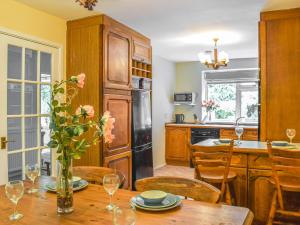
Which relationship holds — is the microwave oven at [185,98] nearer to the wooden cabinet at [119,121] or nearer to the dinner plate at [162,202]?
the wooden cabinet at [119,121]

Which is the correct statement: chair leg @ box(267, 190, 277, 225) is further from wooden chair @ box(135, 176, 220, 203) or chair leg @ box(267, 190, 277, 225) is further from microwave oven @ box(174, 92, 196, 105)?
microwave oven @ box(174, 92, 196, 105)

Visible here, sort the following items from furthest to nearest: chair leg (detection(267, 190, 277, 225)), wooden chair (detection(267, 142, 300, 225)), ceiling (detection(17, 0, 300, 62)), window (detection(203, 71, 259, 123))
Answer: window (detection(203, 71, 259, 123))
ceiling (detection(17, 0, 300, 62))
chair leg (detection(267, 190, 277, 225))
wooden chair (detection(267, 142, 300, 225))

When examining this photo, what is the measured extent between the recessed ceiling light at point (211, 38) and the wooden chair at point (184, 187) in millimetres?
2915

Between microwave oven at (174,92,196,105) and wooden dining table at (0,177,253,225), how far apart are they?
16.2 feet

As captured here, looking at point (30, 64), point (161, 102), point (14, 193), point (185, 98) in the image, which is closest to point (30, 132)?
point (30, 64)

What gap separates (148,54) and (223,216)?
3.45 metres

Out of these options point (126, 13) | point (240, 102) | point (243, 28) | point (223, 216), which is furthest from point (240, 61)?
point (223, 216)

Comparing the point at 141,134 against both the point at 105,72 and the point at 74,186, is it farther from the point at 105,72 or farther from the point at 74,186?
the point at 74,186

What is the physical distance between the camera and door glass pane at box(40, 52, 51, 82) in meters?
3.23

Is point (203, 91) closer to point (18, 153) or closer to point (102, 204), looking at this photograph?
point (18, 153)

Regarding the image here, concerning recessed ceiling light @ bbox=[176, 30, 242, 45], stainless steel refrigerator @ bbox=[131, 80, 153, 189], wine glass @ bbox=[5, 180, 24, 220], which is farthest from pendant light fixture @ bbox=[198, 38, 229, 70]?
wine glass @ bbox=[5, 180, 24, 220]

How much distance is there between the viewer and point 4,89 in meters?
2.75

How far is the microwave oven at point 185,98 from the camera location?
20.8 ft

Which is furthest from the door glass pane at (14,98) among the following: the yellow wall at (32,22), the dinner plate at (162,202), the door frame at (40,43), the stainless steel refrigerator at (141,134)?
the dinner plate at (162,202)
